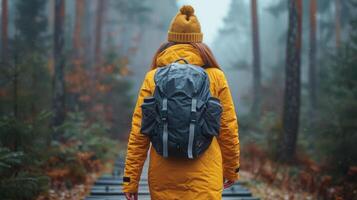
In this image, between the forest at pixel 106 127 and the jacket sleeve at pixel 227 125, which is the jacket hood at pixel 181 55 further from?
the forest at pixel 106 127

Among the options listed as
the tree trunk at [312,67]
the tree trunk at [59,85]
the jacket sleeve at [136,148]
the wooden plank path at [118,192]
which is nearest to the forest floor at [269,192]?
the wooden plank path at [118,192]

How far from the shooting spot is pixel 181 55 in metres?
3.54

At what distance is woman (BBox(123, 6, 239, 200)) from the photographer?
10.8 ft

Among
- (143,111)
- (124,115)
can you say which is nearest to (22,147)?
(143,111)

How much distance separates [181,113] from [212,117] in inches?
10.3

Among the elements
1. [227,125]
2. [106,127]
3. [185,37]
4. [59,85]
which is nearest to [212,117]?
[227,125]

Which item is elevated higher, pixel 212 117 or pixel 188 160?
pixel 212 117

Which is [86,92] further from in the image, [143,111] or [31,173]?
[143,111]

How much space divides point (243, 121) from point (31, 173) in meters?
15.5

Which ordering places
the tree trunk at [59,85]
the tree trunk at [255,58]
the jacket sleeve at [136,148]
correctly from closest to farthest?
the jacket sleeve at [136,148] < the tree trunk at [59,85] < the tree trunk at [255,58]

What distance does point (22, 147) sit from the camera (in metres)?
6.59

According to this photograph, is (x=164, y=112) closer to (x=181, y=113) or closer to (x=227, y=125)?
(x=181, y=113)

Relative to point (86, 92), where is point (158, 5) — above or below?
above

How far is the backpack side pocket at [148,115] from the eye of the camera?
10.6ft
